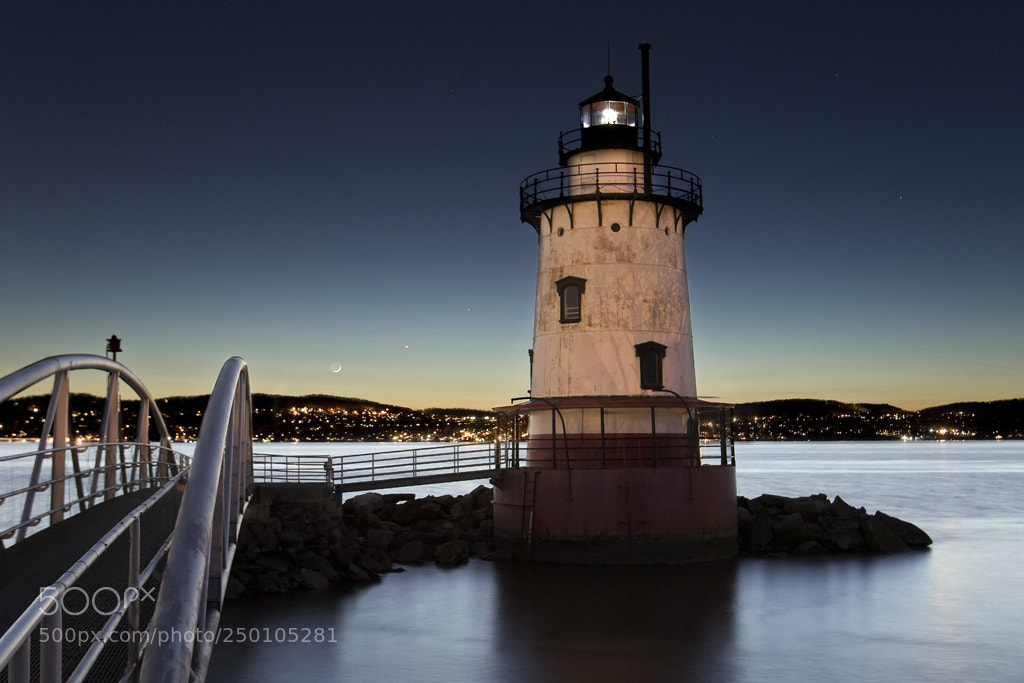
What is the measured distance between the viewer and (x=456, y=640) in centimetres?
1789

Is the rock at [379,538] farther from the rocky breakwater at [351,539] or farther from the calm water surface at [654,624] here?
the calm water surface at [654,624]

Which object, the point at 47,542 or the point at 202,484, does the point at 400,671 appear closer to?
the point at 47,542

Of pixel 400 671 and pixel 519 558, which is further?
pixel 519 558

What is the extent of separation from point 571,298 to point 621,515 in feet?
17.8

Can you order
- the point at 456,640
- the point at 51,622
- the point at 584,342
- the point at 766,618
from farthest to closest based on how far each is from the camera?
the point at 584,342, the point at 766,618, the point at 456,640, the point at 51,622

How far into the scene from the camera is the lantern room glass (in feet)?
82.0

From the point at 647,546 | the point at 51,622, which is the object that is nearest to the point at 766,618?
the point at 647,546

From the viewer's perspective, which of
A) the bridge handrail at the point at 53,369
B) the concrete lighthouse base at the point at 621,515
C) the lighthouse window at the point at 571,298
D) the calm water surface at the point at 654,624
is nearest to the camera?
the bridge handrail at the point at 53,369

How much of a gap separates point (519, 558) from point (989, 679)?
10.7 meters

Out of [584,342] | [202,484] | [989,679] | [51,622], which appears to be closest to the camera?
[51,622]

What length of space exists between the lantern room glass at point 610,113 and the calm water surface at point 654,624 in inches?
431

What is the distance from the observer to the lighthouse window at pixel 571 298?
24.1 m

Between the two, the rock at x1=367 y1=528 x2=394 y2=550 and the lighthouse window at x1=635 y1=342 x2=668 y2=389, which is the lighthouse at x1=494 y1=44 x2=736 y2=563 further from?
the rock at x1=367 y1=528 x2=394 y2=550

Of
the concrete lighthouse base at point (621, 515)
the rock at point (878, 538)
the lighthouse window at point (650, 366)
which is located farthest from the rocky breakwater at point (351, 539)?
the rock at point (878, 538)
